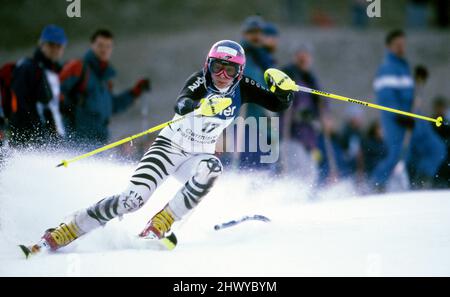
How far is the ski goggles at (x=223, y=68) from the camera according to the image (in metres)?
6.66

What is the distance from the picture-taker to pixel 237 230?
7309mm

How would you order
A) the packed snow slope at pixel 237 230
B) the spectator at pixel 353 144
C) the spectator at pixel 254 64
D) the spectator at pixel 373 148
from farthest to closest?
1. the spectator at pixel 353 144
2. the spectator at pixel 373 148
3. the spectator at pixel 254 64
4. the packed snow slope at pixel 237 230

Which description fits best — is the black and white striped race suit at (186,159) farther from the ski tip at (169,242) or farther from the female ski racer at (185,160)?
the ski tip at (169,242)

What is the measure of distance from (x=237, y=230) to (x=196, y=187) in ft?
2.82

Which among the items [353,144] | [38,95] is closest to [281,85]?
[38,95]

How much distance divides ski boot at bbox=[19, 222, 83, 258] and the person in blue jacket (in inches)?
162

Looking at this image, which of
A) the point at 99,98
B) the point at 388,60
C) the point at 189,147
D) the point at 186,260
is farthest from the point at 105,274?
the point at 388,60

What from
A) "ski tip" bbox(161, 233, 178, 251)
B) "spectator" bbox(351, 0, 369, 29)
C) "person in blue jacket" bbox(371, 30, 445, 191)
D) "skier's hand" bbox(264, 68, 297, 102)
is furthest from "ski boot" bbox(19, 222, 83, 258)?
"spectator" bbox(351, 0, 369, 29)

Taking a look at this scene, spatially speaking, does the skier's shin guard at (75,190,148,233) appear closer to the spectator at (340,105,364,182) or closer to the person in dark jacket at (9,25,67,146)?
the person in dark jacket at (9,25,67,146)

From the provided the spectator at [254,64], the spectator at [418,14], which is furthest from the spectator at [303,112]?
the spectator at [418,14]

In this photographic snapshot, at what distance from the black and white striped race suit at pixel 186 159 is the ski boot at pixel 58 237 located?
59 mm

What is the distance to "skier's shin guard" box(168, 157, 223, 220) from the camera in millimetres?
6608

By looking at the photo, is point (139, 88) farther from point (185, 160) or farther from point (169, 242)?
point (169, 242)

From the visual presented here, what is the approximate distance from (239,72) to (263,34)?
2267mm
